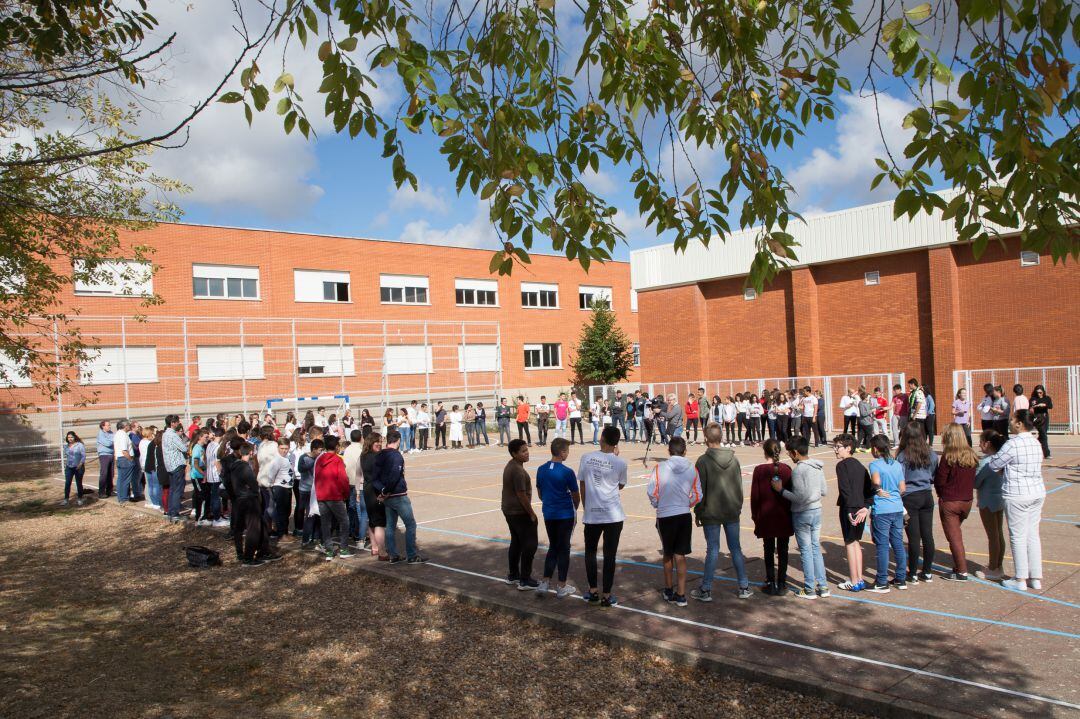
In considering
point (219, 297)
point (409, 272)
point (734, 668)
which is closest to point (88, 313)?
point (219, 297)

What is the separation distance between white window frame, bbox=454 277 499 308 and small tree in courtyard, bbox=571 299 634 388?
253 inches

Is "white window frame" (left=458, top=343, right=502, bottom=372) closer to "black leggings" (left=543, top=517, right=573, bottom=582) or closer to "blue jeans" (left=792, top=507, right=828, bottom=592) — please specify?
"black leggings" (left=543, top=517, right=573, bottom=582)

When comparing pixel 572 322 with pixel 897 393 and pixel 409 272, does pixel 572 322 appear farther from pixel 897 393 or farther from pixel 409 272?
pixel 897 393

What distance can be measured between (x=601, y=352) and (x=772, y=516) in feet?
134

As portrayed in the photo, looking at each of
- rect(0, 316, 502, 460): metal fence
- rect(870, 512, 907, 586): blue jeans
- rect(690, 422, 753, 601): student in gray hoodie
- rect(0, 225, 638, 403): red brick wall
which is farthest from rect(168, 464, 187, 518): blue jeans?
rect(0, 225, 638, 403): red brick wall

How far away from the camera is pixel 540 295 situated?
49938 millimetres

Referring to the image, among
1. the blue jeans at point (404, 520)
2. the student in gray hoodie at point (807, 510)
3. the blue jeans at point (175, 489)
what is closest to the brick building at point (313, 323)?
the blue jeans at point (175, 489)

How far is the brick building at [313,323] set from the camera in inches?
1270

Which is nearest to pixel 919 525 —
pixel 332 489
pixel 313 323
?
pixel 332 489

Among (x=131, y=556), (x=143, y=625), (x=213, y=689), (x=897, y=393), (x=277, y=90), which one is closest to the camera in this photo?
(x=277, y=90)

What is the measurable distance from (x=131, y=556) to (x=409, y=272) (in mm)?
32773

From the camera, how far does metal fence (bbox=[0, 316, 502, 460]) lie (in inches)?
1169

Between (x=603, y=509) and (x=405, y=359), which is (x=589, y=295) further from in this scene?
(x=603, y=509)

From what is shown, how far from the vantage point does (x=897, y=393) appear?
21484 millimetres
